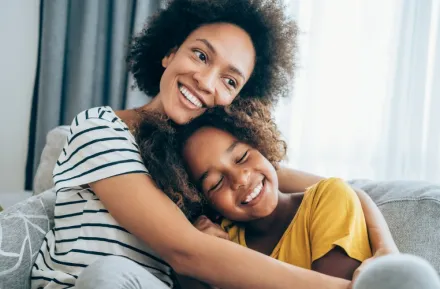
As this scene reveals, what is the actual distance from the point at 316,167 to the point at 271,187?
107cm

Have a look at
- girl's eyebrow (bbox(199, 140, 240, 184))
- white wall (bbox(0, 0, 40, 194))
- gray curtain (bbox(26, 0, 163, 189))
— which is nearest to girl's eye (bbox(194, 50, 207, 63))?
girl's eyebrow (bbox(199, 140, 240, 184))

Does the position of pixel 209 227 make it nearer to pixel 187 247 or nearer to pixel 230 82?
pixel 187 247

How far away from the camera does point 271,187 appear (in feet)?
4.12

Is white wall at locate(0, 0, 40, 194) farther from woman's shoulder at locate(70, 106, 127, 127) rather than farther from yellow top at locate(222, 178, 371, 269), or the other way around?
yellow top at locate(222, 178, 371, 269)

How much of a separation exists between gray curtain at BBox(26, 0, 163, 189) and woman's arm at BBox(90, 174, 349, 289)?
138 cm

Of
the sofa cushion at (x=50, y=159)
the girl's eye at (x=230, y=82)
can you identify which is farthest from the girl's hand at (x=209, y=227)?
the sofa cushion at (x=50, y=159)

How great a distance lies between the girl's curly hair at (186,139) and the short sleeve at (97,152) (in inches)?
1.6

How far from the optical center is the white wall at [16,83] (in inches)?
104

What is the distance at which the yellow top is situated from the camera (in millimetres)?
1094

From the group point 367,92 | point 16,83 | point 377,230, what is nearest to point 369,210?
point 377,230

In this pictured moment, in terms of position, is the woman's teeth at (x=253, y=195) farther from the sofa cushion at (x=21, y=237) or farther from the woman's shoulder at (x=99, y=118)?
the sofa cushion at (x=21, y=237)

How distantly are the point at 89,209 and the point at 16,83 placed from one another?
1666 millimetres

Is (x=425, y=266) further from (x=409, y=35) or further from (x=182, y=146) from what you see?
(x=409, y=35)

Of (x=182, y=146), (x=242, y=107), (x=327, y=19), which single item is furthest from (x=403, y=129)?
(x=182, y=146)
